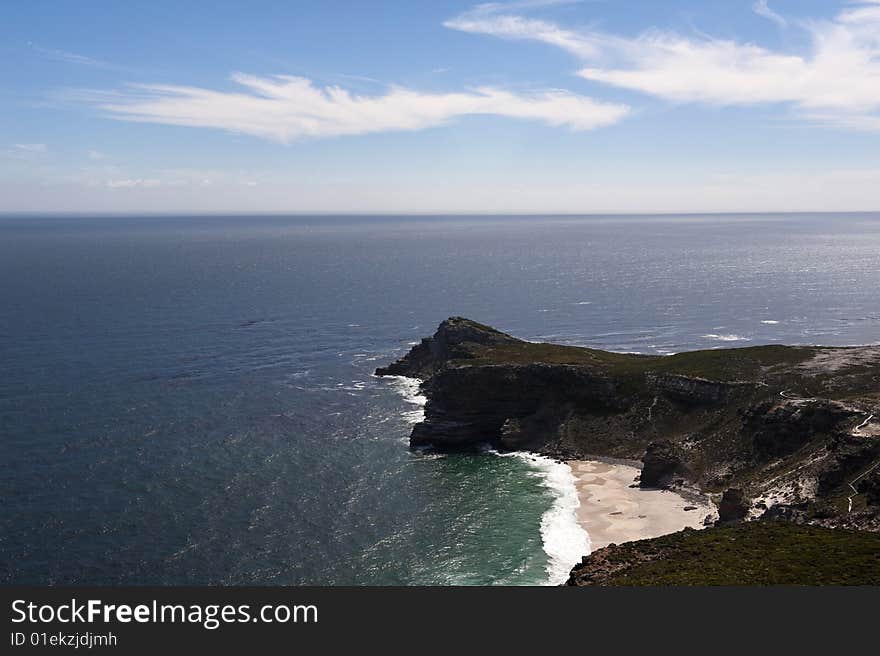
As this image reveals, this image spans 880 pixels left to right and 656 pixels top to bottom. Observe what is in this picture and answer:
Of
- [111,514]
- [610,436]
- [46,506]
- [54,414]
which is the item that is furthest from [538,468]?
[54,414]

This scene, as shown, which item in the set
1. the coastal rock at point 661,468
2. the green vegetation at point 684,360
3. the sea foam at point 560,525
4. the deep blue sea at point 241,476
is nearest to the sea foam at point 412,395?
the deep blue sea at point 241,476

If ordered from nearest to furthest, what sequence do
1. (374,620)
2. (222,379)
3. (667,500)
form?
(374,620), (667,500), (222,379)

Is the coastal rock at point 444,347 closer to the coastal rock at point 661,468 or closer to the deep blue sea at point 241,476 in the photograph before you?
the deep blue sea at point 241,476

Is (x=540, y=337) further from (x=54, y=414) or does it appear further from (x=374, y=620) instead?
(x=374, y=620)

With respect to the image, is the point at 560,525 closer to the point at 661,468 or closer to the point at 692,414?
the point at 661,468

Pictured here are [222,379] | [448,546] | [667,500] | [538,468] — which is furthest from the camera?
[222,379]

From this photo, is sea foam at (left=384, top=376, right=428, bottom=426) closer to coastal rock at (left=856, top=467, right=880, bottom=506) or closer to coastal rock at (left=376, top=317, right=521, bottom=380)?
coastal rock at (left=376, top=317, right=521, bottom=380)

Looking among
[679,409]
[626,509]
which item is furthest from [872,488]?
[679,409]
